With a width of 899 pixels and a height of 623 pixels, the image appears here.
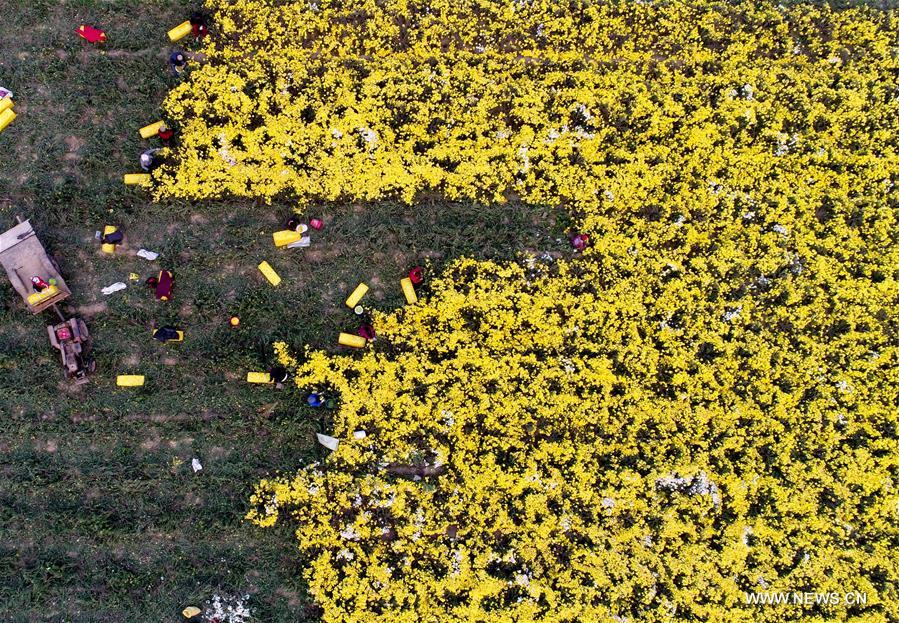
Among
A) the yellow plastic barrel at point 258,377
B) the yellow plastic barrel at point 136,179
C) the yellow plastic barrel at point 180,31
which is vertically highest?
the yellow plastic barrel at point 180,31

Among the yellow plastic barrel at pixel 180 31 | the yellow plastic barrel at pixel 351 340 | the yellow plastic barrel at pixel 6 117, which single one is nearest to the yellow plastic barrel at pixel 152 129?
the yellow plastic barrel at pixel 180 31

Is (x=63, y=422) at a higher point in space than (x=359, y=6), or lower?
lower

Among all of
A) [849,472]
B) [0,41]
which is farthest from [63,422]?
[849,472]

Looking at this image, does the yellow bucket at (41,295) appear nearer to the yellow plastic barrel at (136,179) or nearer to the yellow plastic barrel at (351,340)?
the yellow plastic barrel at (136,179)

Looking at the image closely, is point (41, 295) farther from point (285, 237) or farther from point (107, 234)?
point (285, 237)

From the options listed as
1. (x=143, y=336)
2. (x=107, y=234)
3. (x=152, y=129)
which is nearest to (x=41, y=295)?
(x=107, y=234)

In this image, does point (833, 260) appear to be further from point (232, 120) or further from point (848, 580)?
point (232, 120)

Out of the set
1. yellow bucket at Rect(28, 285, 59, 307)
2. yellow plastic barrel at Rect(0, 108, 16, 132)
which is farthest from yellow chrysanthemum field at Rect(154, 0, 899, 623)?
yellow plastic barrel at Rect(0, 108, 16, 132)
